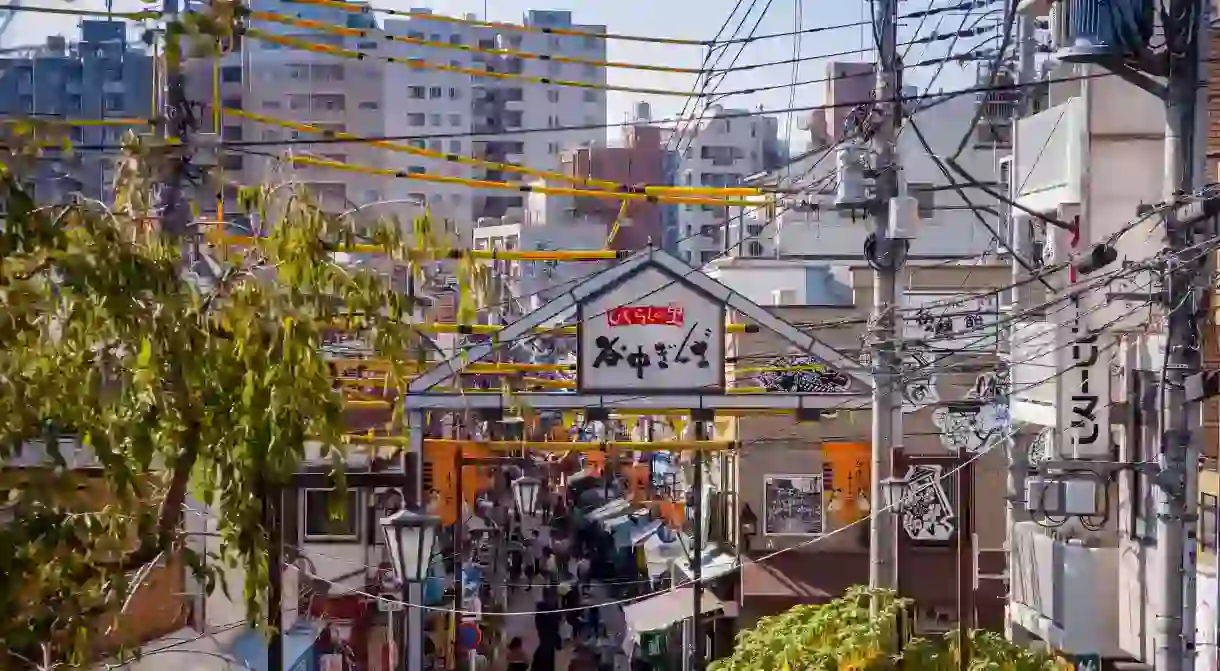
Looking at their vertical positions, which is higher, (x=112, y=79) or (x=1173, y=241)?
(x=112, y=79)

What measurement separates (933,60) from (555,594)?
70.6ft

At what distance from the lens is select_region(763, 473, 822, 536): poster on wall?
2756 centimetres

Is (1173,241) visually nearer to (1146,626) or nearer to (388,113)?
(1146,626)

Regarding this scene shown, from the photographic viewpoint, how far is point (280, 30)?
115 feet

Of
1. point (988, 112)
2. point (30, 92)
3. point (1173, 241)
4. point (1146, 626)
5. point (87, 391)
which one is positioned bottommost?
point (1146, 626)

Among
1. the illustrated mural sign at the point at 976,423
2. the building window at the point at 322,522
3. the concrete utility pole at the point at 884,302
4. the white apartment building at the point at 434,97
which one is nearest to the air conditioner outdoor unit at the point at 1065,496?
the concrete utility pole at the point at 884,302

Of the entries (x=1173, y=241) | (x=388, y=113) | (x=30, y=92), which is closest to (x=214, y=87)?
(x=30, y=92)

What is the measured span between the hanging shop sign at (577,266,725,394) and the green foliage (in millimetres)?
3930

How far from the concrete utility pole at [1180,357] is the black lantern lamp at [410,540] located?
6.35 metres

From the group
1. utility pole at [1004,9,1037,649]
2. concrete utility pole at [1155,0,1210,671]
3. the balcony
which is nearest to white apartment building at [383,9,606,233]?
utility pole at [1004,9,1037,649]

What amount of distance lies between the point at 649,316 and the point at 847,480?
739cm

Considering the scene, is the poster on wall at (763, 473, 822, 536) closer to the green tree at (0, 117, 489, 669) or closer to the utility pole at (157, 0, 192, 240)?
the utility pole at (157, 0, 192, 240)

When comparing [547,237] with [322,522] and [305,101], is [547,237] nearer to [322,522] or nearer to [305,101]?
[305,101]

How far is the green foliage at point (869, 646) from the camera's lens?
12430 mm
